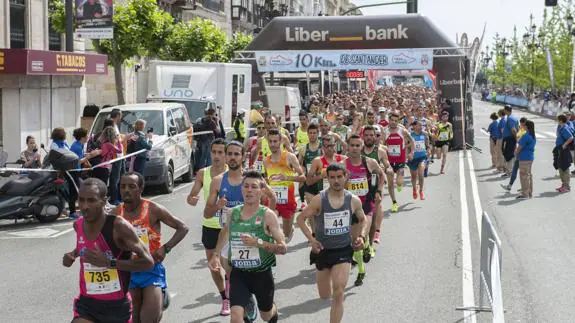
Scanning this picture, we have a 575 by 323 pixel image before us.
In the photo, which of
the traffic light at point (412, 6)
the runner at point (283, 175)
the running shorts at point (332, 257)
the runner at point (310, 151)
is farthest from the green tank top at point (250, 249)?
the traffic light at point (412, 6)

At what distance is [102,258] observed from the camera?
592 cm

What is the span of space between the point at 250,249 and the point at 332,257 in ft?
4.12

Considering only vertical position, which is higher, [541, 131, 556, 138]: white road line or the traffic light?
the traffic light

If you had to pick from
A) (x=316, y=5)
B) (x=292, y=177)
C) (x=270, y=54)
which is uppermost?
(x=316, y=5)

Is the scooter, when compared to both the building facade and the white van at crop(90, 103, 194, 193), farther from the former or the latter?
the building facade

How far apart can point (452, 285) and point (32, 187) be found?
745cm

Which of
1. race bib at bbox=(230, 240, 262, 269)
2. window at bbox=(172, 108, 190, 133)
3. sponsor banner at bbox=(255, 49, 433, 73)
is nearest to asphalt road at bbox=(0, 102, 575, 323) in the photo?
race bib at bbox=(230, 240, 262, 269)

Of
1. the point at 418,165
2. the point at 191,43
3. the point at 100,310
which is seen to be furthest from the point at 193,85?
the point at 100,310

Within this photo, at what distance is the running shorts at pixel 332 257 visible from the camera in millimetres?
8367

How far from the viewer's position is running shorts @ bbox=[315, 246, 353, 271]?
8367mm

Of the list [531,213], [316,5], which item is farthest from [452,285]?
[316,5]

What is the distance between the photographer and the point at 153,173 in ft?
62.5

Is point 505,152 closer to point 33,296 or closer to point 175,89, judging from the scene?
point 175,89

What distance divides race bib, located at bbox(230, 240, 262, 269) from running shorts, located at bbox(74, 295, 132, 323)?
133 cm
